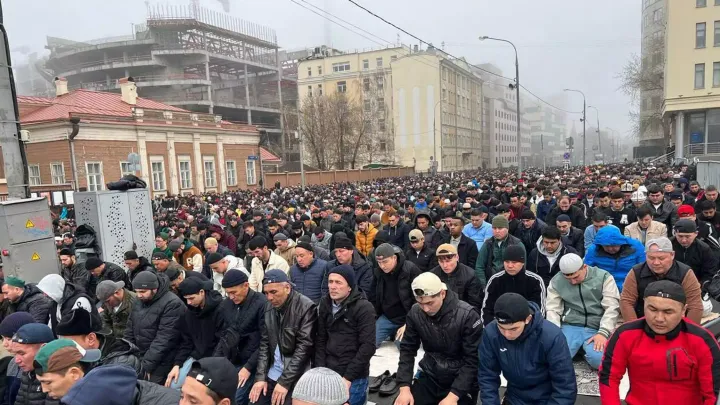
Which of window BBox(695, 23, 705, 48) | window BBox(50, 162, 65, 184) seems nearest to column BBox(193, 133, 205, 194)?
window BBox(50, 162, 65, 184)

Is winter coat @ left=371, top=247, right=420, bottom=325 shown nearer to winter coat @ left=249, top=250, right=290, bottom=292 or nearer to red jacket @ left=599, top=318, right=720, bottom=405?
winter coat @ left=249, top=250, right=290, bottom=292

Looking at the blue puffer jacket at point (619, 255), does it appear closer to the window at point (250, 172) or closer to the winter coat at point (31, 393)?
the winter coat at point (31, 393)

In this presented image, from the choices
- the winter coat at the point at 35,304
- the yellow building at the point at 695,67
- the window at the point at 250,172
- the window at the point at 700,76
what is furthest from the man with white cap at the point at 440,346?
the window at the point at 700,76

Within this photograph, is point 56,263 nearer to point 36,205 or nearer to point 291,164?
point 36,205

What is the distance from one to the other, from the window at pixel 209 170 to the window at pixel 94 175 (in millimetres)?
8887

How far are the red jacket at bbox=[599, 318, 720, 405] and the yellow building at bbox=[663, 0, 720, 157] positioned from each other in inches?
1673

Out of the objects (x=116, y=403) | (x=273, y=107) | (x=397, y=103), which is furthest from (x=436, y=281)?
(x=273, y=107)

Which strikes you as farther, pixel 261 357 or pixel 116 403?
pixel 261 357

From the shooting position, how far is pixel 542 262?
6.03 meters

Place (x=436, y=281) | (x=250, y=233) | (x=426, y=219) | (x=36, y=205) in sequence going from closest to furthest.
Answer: (x=436, y=281) < (x=36, y=205) < (x=426, y=219) < (x=250, y=233)

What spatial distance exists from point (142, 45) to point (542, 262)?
6958cm

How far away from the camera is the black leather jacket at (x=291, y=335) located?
4.05 m

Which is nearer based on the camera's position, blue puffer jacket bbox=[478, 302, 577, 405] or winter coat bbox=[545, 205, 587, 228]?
blue puffer jacket bbox=[478, 302, 577, 405]

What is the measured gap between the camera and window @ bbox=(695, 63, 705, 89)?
36406 mm
